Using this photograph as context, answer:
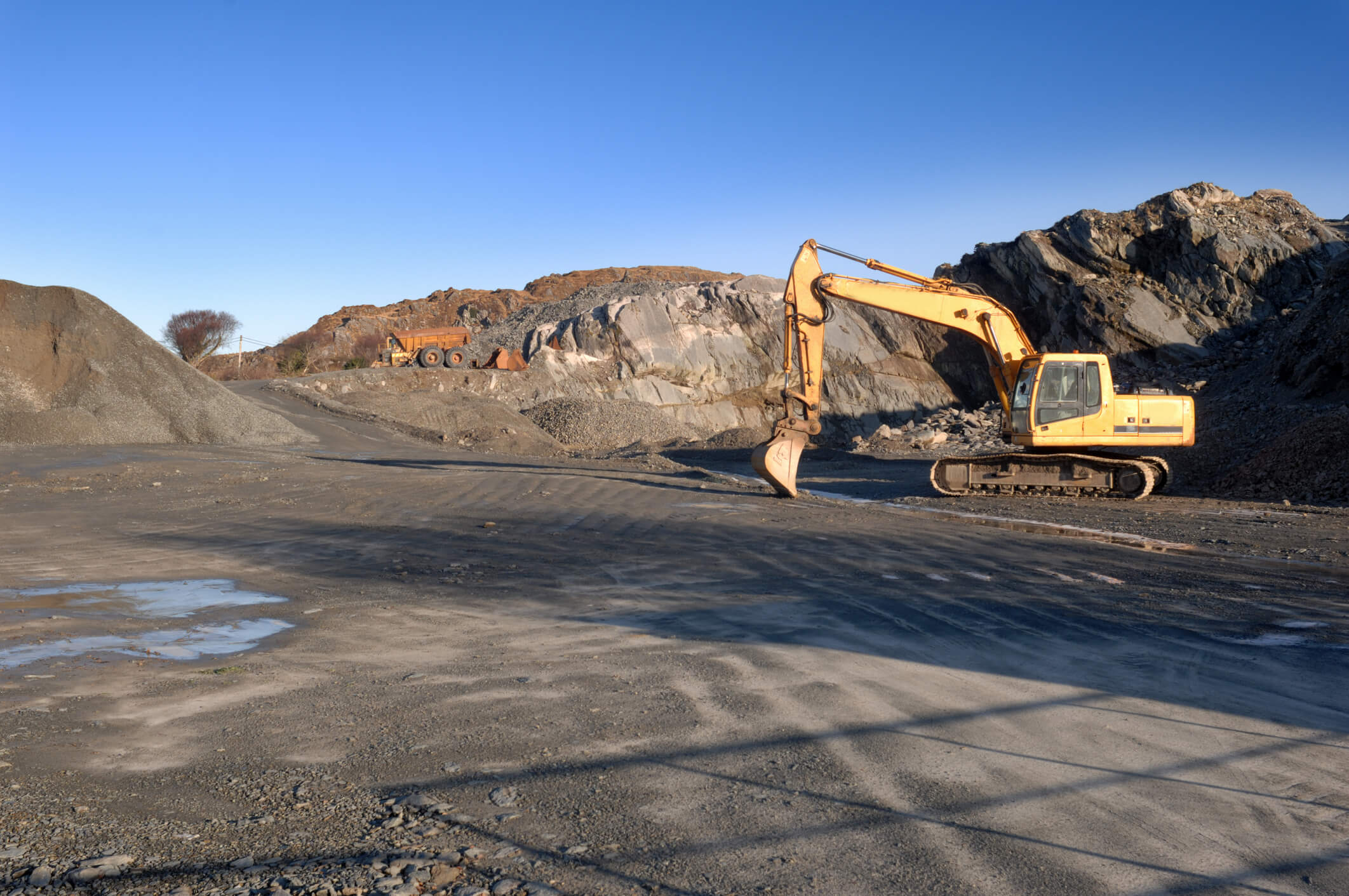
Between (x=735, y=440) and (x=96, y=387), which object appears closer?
(x=96, y=387)

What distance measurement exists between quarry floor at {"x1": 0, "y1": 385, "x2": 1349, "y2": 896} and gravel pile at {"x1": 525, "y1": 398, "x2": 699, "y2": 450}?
22.1 metres

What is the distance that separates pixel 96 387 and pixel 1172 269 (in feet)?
111

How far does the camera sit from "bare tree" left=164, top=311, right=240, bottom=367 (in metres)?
58.1

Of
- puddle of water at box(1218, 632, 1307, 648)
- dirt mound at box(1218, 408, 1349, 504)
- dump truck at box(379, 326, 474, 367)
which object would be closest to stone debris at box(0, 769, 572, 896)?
puddle of water at box(1218, 632, 1307, 648)

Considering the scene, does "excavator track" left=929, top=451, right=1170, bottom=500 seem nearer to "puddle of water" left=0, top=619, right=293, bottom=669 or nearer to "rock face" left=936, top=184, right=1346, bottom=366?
"puddle of water" left=0, top=619, right=293, bottom=669

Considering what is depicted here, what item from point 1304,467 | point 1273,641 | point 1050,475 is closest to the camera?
point 1273,641

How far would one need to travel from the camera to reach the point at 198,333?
197ft

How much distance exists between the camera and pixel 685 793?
366 cm

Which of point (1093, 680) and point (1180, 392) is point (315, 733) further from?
point (1180, 392)

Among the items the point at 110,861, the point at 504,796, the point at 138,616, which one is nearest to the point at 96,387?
the point at 138,616

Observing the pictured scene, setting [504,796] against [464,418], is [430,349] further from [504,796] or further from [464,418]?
[504,796]

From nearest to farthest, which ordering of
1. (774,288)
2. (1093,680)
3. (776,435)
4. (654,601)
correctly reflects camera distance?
(1093,680), (654,601), (776,435), (774,288)

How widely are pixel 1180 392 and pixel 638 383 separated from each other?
2146 cm

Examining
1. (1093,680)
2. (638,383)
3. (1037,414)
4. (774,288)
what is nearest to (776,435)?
(1037,414)
